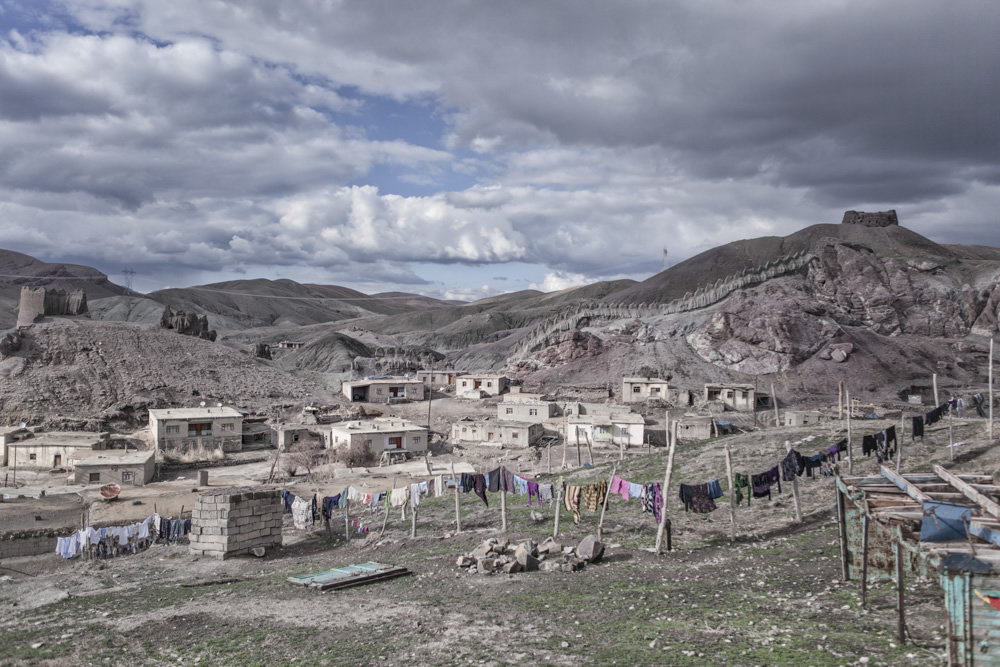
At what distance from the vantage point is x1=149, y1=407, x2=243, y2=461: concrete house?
4500 cm

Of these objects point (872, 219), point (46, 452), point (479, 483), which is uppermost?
point (872, 219)

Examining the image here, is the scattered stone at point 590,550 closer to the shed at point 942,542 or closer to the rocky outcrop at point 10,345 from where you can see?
the shed at point 942,542

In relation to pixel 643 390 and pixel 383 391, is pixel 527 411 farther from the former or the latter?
pixel 383 391

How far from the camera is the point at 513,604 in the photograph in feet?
42.8

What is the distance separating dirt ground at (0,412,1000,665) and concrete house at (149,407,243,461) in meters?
24.1

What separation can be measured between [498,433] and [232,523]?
2729cm

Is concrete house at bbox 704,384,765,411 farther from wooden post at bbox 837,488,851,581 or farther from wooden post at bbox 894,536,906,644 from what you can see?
wooden post at bbox 894,536,906,644

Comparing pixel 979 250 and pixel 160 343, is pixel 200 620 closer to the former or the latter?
pixel 160 343

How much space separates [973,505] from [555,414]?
1695 inches

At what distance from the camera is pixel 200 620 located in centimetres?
1355

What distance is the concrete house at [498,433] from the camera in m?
45.3

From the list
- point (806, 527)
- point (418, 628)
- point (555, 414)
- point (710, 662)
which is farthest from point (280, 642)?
point (555, 414)

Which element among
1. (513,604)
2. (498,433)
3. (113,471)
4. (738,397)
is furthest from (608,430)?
(513,604)

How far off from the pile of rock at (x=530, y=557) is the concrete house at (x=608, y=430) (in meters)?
25.8
